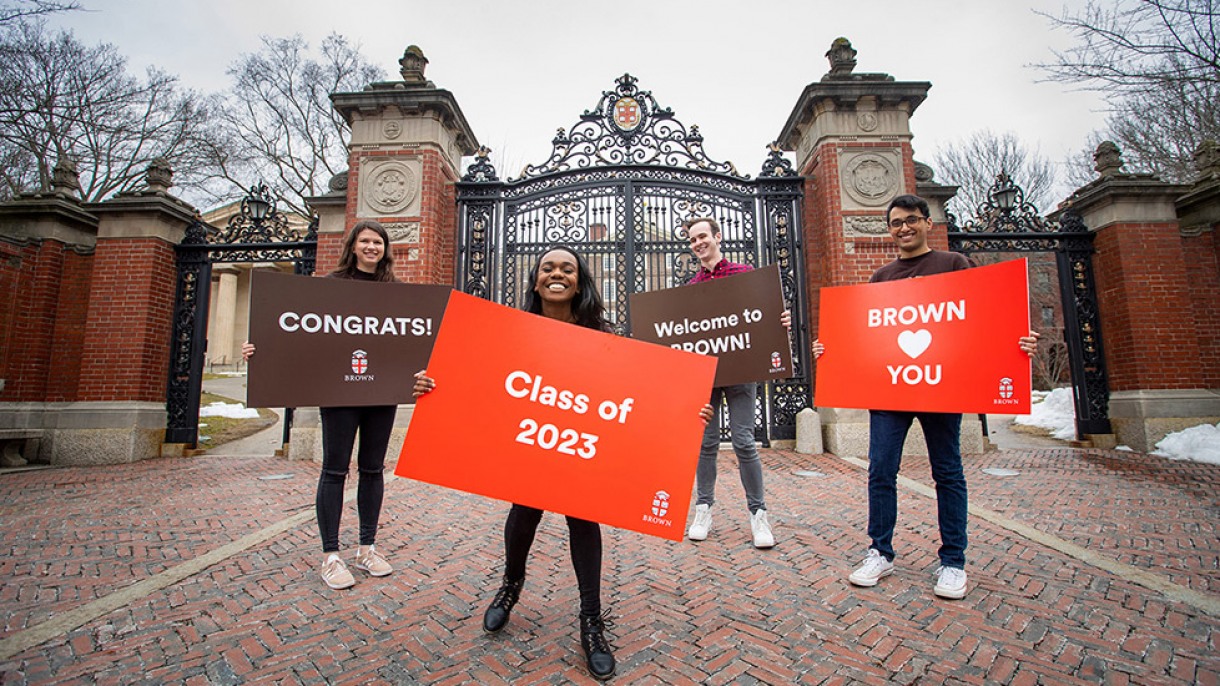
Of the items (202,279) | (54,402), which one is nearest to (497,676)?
(202,279)

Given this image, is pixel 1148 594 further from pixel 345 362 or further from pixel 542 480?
pixel 345 362

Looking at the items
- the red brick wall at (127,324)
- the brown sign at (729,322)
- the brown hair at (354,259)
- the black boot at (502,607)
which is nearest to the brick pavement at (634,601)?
the black boot at (502,607)

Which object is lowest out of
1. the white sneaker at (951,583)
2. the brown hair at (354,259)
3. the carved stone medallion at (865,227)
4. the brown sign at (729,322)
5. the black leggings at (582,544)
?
the white sneaker at (951,583)

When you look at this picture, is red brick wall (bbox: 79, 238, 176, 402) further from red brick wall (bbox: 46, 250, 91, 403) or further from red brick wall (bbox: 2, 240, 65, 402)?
red brick wall (bbox: 2, 240, 65, 402)

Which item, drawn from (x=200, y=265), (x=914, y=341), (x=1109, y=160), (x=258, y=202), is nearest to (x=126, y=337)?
(x=200, y=265)

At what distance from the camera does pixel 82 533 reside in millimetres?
3711

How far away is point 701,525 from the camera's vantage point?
3.51 m

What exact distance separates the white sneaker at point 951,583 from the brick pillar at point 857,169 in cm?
454

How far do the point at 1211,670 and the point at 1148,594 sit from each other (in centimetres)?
75

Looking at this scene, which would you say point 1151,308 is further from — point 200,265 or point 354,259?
point 200,265

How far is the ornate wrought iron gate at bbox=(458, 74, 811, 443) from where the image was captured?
7762mm

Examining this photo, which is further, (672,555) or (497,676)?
(672,555)

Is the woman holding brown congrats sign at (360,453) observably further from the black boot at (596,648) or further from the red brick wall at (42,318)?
the red brick wall at (42,318)

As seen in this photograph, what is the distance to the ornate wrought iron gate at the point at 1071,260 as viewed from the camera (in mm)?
7531
